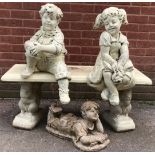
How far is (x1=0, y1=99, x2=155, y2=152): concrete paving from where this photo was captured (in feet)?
14.7

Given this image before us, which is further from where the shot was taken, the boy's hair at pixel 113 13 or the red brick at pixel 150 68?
the red brick at pixel 150 68

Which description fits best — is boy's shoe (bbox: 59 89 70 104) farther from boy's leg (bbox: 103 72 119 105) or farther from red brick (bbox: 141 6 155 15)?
red brick (bbox: 141 6 155 15)

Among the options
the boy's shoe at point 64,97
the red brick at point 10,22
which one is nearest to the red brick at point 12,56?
the red brick at point 10,22

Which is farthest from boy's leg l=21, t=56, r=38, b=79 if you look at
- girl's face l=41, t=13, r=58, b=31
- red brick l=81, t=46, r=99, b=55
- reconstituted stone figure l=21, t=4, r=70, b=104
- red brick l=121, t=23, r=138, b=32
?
red brick l=121, t=23, r=138, b=32

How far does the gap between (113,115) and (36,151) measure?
3.68ft

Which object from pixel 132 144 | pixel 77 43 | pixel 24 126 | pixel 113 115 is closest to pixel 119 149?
pixel 132 144

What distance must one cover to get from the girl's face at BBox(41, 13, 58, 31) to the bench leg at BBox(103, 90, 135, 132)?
111 cm

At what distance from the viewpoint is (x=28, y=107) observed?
16.4 ft

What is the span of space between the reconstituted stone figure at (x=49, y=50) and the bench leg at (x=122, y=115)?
0.68 m

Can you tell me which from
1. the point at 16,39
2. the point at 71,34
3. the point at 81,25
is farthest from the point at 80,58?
the point at 16,39

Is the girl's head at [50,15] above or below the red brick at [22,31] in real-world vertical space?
above

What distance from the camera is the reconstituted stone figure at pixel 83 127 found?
4422 mm

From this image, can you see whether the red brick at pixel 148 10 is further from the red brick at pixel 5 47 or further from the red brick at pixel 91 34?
the red brick at pixel 5 47

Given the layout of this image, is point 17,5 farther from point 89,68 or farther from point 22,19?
point 89,68
